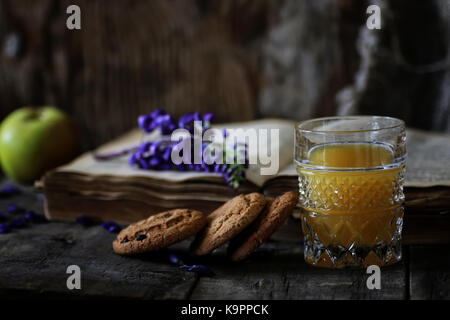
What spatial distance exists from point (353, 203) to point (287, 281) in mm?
179

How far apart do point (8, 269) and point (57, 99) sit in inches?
41.9

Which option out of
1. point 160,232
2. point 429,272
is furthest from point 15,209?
point 429,272

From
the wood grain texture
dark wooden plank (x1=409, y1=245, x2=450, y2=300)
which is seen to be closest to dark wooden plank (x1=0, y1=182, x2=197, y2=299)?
dark wooden plank (x1=409, y1=245, x2=450, y2=300)

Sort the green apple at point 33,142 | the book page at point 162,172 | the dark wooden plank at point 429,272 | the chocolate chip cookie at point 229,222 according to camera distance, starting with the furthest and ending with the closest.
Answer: the green apple at point 33,142
the book page at point 162,172
the chocolate chip cookie at point 229,222
the dark wooden plank at point 429,272

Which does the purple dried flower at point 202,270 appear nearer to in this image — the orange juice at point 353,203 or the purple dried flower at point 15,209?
the orange juice at point 353,203

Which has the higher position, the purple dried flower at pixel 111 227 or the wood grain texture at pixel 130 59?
the wood grain texture at pixel 130 59

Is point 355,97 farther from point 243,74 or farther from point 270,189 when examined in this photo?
point 270,189

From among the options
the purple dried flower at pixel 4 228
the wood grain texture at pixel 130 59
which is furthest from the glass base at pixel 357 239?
the wood grain texture at pixel 130 59

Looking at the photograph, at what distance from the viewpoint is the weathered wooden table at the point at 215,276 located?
38.3 inches

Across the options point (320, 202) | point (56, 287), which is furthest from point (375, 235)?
point (56, 287)

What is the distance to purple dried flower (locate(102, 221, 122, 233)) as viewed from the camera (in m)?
1.31

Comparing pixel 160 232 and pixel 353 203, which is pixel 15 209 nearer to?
pixel 160 232

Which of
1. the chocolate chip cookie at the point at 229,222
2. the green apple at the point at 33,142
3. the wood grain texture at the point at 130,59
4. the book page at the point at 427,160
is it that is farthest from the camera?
the wood grain texture at the point at 130,59

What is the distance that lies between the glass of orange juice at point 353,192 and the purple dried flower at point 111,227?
0.45 m
